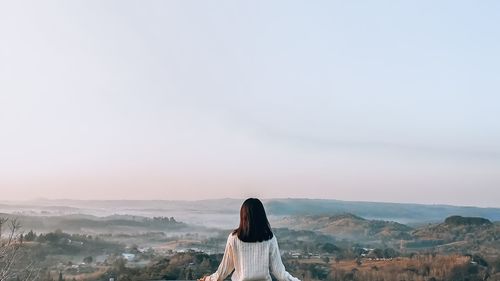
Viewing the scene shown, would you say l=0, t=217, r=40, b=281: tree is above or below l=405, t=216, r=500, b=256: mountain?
below

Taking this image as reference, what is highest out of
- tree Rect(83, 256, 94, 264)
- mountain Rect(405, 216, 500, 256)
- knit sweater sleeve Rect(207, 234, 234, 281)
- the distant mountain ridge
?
the distant mountain ridge

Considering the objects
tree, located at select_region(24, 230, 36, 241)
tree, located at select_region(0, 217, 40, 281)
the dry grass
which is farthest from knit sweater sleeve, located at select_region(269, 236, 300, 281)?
tree, located at select_region(24, 230, 36, 241)

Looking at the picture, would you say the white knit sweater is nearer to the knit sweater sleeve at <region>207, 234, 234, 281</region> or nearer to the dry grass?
the knit sweater sleeve at <region>207, 234, 234, 281</region>

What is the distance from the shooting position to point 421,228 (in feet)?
28.2

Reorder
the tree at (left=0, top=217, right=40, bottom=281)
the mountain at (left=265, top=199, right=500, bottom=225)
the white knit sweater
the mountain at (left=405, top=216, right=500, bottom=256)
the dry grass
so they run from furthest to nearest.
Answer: the mountain at (left=265, top=199, right=500, bottom=225) < the mountain at (left=405, top=216, right=500, bottom=256) < the dry grass < the tree at (left=0, top=217, right=40, bottom=281) < the white knit sweater

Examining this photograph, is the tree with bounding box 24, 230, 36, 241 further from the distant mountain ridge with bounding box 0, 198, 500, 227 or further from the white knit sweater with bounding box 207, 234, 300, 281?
the white knit sweater with bounding box 207, 234, 300, 281

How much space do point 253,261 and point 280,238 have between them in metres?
4.72

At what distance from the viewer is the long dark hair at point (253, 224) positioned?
3.47m

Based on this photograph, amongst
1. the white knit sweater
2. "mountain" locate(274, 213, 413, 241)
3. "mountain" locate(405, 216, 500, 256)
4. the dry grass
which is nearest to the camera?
the white knit sweater

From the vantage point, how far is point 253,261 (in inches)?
137

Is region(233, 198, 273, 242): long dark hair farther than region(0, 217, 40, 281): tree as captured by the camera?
No

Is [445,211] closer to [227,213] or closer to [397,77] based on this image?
[397,77]

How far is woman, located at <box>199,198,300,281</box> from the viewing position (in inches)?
136

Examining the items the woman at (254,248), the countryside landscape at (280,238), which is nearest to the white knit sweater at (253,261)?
the woman at (254,248)
